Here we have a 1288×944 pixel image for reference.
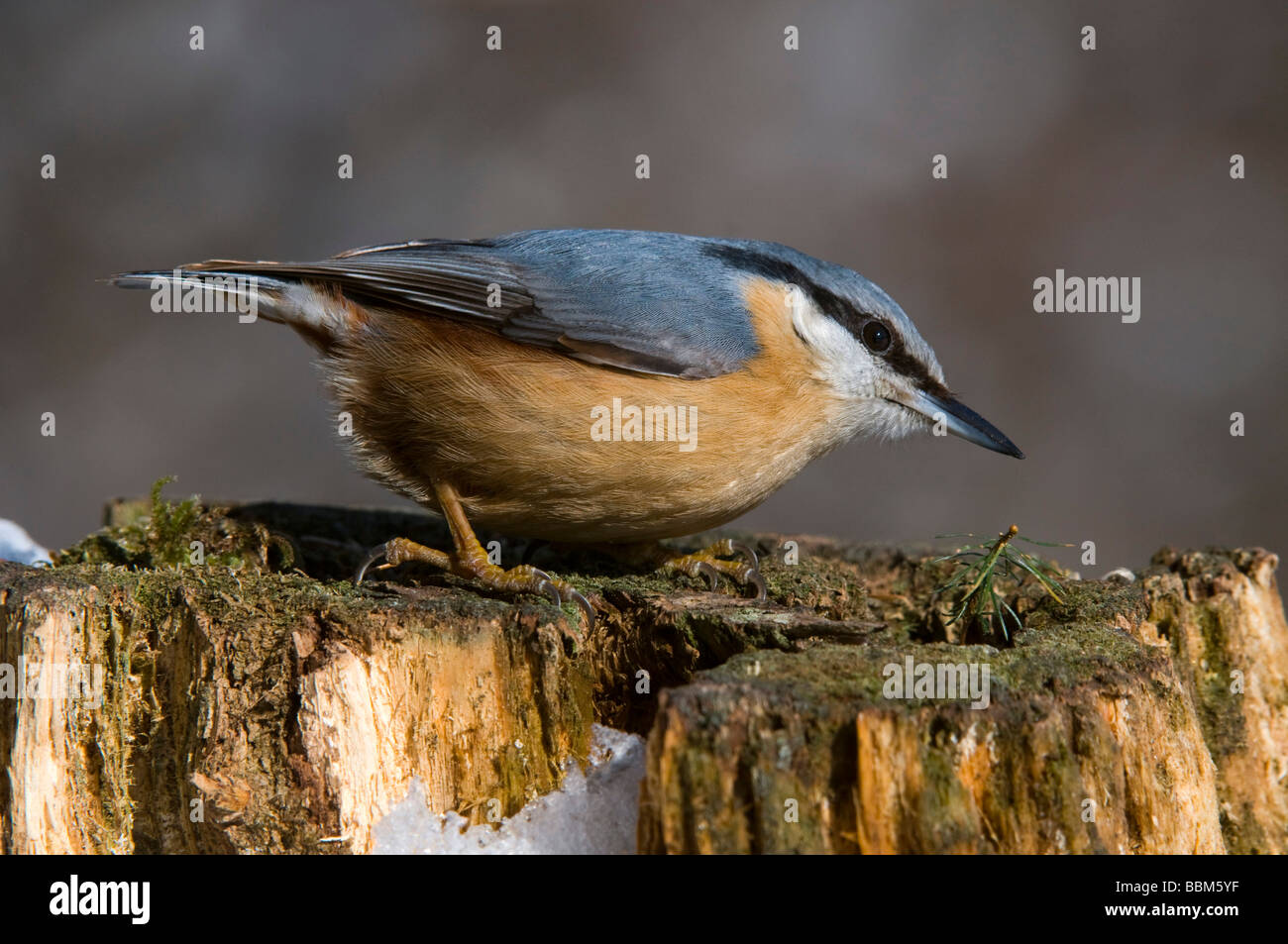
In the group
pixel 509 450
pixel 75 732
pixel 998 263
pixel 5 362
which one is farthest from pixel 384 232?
pixel 75 732

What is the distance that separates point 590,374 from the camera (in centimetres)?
320

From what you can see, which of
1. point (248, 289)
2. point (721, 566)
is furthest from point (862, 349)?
point (248, 289)

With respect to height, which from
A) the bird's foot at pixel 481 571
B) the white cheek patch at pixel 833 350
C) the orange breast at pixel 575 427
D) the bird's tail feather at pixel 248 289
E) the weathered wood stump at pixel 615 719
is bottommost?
the weathered wood stump at pixel 615 719

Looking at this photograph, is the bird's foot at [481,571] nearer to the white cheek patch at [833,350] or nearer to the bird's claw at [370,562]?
the bird's claw at [370,562]

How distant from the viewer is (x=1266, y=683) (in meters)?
3.40

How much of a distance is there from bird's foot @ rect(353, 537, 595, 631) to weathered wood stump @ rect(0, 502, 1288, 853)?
79 millimetres

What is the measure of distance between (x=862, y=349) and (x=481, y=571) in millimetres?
1280

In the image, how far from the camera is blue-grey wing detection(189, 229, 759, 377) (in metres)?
3.25

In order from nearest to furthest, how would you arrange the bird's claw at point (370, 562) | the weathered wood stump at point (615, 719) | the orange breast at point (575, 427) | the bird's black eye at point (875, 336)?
the weathered wood stump at point (615, 719) < the orange breast at point (575, 427) < the bird's claw at point (370, 562) < the bird's black eye at point (875, 336)

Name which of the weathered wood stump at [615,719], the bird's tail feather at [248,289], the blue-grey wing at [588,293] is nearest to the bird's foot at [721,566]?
the weathered wood stump at [615,719]

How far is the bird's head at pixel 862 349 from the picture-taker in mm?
3471

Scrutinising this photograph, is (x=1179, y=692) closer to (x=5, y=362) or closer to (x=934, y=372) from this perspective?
(x=934, y=372)

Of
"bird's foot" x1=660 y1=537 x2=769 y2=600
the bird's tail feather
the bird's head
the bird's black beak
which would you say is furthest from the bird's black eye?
the bird's tail feather

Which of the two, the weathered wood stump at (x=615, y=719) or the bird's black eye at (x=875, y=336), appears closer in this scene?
the weathered wood stump at (x=615, y=719)
